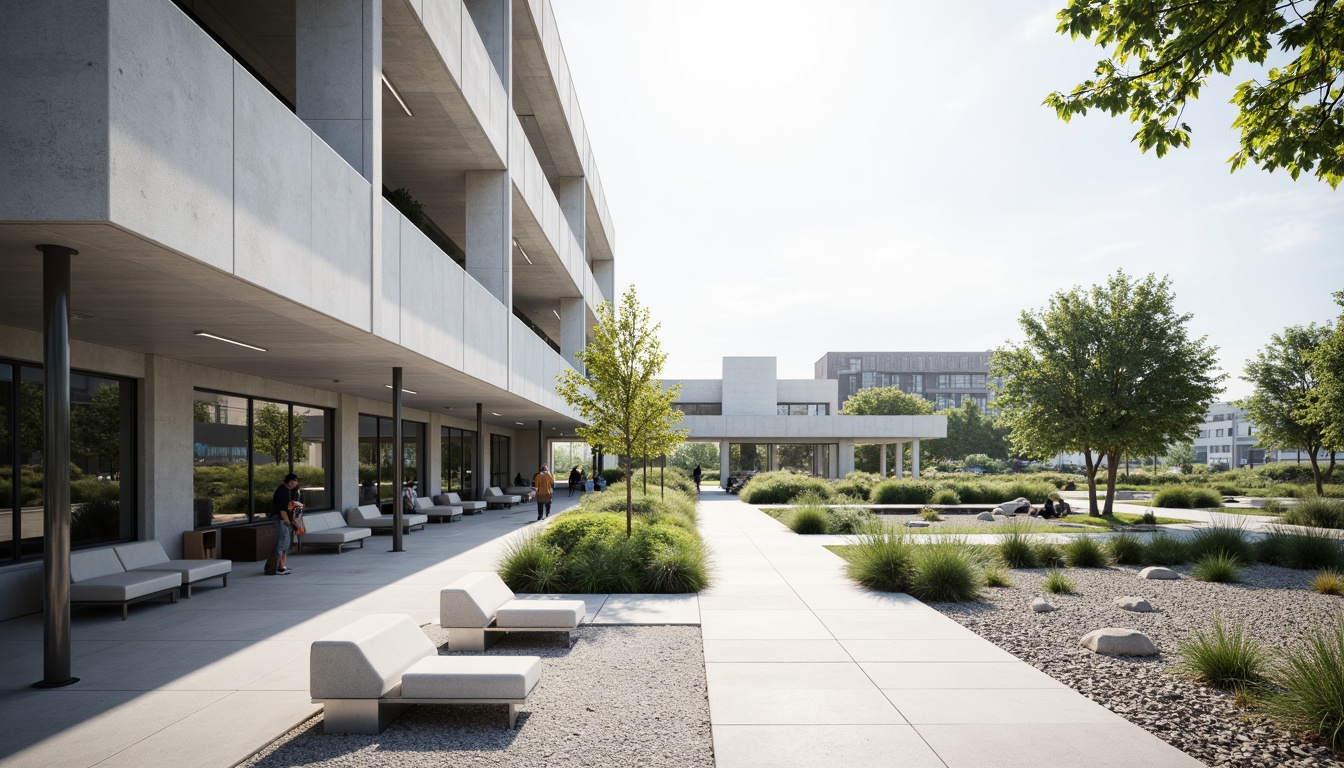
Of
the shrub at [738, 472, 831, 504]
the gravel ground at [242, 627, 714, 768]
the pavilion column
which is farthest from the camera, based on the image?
the shrub at [738, 472, 831, 504]

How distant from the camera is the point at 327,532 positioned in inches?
639

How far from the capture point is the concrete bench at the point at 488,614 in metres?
7.82

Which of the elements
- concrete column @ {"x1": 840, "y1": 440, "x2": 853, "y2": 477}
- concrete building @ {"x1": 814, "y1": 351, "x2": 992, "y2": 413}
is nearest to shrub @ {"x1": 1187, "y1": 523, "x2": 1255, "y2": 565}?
concrete column @ {"x1": 840, "y1": 440, "x2": 853, "y2": 477}

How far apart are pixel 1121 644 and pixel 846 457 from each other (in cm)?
4799

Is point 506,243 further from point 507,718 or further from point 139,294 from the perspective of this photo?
point 507,718

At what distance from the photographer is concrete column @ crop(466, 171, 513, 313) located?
17.4 metres

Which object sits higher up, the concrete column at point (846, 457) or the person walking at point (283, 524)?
the person walking at point (283, 524)

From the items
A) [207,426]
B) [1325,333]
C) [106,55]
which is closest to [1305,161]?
[106,55]

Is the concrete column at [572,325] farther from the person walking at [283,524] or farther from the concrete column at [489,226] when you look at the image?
the person walking at [283,524]

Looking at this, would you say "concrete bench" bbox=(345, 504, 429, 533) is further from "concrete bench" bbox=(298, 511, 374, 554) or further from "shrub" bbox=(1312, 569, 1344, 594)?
"shrub" bbox=(1312, 569, 1344, 594)

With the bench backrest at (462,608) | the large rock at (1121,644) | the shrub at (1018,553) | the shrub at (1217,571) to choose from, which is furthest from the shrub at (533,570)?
the shrub at (1217,571)

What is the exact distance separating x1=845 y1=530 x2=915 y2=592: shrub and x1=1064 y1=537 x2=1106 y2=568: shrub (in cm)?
471

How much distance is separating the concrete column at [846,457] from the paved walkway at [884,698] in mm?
45222

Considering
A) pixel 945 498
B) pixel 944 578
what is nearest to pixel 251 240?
pixel 944 578
